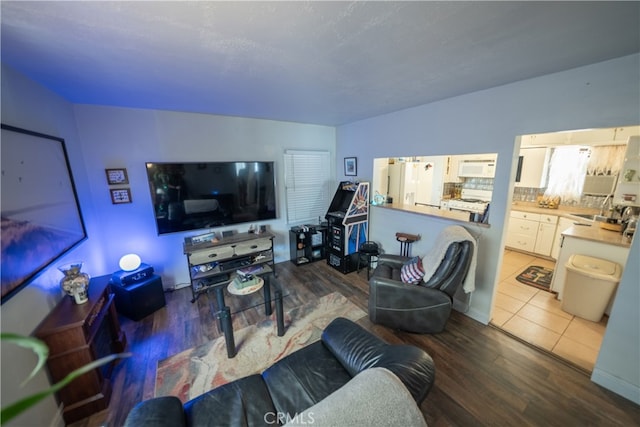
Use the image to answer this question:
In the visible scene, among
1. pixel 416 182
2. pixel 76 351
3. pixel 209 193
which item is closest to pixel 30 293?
pixel 76 351

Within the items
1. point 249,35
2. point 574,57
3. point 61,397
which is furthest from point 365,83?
point 61,397

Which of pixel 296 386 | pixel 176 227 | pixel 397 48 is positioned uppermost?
pixel 397 48

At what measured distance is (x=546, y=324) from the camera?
2533 millimetres

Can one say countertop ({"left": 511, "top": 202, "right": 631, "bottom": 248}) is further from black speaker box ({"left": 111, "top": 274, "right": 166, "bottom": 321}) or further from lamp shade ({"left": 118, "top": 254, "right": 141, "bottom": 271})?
lamp shade ({"left": 118, "top": 254, "right": 141, "bottom": 271})

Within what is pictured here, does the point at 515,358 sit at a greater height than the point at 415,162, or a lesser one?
lesser

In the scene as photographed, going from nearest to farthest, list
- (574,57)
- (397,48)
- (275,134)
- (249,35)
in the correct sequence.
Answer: (249,35), (397,48), (574,57), (275,134)

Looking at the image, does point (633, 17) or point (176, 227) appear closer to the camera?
point (633, 17)

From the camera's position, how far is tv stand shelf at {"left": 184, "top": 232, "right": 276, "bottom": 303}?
9.94ft

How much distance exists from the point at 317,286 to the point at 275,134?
2.33 metres

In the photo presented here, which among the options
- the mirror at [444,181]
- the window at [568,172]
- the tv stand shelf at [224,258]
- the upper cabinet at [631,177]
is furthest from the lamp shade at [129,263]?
the window at [568,172]

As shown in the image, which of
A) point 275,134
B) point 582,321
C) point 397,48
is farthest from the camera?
point 275,134

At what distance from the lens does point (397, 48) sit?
5.16ft

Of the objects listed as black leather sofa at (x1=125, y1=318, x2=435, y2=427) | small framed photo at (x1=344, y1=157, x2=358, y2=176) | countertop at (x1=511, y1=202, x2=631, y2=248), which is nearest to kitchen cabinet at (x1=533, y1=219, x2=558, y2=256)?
countertop at (x1=511, y1=202, x2=631, y2=248)

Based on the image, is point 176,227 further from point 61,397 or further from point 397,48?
point 397,48
